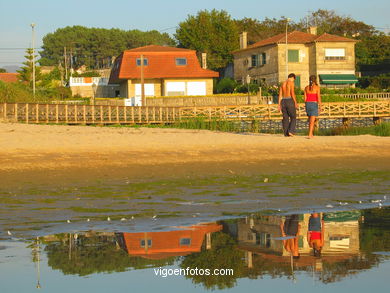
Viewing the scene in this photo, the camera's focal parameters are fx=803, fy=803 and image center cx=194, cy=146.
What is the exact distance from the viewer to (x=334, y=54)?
246ft

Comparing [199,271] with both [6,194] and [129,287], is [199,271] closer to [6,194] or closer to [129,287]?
[129,287]

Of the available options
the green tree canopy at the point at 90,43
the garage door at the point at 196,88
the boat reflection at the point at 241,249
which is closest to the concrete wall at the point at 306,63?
the garage door at the point at 196,88

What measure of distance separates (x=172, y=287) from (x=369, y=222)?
163 inches

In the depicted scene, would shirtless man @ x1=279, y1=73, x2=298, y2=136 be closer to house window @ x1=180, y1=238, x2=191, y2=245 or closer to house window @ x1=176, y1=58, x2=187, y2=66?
house window @ x1=180, y1=238, x2=191, y2=245

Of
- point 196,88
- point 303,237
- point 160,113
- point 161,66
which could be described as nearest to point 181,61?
point 161,66

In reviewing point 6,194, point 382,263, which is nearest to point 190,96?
point 6,194

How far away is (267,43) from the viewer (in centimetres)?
7600

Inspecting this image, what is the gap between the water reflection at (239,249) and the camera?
7289 millimetres

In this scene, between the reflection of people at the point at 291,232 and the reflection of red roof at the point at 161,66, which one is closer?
the reflection of people at the point at 291,232

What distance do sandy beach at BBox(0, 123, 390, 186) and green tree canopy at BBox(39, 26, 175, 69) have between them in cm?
14609

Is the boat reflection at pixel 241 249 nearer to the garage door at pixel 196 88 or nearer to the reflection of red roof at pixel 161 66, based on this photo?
the reflection of red roof at pixel 161 66

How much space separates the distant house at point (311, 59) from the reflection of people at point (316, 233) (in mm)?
63921

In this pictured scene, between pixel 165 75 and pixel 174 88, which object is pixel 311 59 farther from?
pixel 165 75

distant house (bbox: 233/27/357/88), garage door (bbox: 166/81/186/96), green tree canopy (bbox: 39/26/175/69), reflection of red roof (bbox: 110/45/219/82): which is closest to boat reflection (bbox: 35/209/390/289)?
reflection of red roof (bbox: 110/45/219/82)
